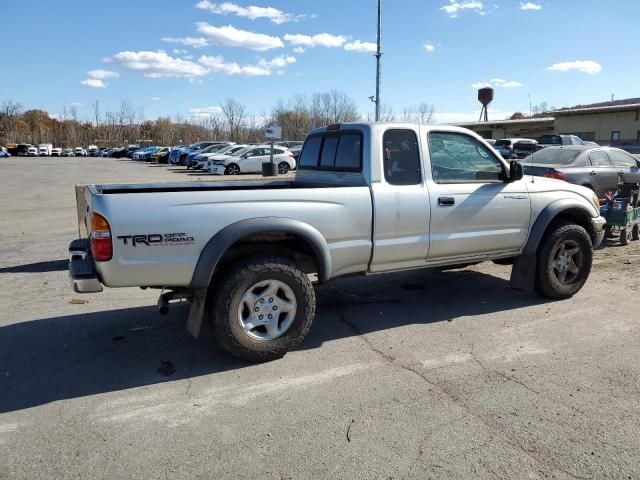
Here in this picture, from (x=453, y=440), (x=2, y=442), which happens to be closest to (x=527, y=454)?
(x=453, y=440)

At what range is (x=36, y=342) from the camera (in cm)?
475

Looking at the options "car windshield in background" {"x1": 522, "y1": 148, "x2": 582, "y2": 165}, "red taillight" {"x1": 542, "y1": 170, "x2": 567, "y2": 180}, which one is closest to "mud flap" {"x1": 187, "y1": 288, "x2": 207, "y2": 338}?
"red taillight" {"x1": 542, "y1": 170, "x2": 567, "y2": 180}

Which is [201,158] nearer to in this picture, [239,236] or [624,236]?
[624,236]

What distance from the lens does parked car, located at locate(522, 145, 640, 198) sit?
35.1 ft

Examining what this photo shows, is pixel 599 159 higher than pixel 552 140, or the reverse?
pixel 552 140

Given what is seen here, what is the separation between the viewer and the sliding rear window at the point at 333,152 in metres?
5.02

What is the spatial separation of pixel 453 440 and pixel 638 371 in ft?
6.59

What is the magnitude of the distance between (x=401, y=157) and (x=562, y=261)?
2508mm

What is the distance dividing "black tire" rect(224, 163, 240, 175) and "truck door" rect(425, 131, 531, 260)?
24488 mm

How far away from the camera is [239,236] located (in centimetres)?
400

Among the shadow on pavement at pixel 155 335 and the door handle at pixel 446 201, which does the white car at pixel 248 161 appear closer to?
the shadow on pavement at pixel 155 335

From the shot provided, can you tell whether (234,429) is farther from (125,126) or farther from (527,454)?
(125,126)

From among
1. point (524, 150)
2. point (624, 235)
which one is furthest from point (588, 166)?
point (624, 235)

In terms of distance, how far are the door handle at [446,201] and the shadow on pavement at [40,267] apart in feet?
18.3
